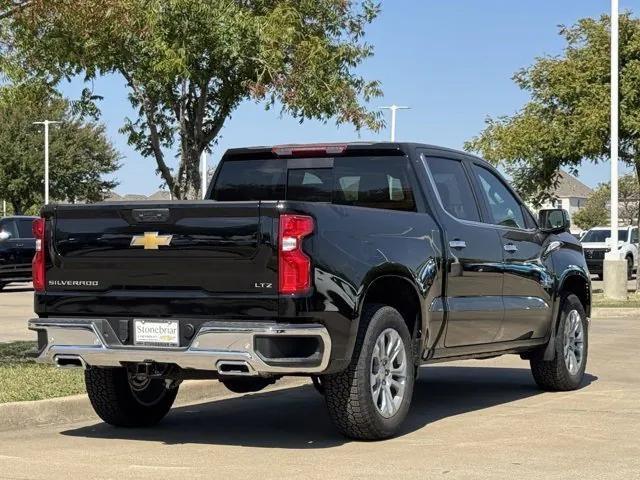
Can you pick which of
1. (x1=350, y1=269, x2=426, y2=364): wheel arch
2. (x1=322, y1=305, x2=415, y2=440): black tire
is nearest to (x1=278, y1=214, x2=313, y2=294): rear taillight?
(x1=350, y1=269, x2=426, y2=364): wheel arch

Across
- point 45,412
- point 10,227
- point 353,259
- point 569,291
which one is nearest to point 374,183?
point 353,259

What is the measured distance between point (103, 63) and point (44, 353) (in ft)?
31.8

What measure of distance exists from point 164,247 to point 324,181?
206 centimetres

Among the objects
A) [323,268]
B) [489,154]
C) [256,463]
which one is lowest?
[256,463]

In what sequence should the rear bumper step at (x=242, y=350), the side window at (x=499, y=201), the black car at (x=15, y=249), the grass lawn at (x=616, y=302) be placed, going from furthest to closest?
the black car at (x=15, y=249) < the grass lawn at (x=616, y=302) < the side window at (x=499, y=201) < the rear bumper step at (x=242, y=350)

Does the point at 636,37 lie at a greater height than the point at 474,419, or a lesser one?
greater

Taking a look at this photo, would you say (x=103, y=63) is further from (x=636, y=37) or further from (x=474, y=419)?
(x=636, y=37)

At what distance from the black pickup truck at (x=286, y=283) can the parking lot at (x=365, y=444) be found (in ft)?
1.11

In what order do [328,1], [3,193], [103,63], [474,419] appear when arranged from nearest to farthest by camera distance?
[474,419] → [103,63] → [328,1] → [3,193]

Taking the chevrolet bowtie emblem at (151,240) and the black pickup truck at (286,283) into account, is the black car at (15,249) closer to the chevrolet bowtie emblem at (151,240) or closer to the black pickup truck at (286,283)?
the black pickup truck at (286,283)

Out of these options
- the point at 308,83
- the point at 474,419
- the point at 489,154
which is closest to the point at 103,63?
the point at 308,83

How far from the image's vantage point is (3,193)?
62.9 m

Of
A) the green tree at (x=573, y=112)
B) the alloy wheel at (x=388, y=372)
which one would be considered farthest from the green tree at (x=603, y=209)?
the alloy wheel at (x=388, y=372)

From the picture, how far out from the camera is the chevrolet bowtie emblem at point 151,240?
754 cm
